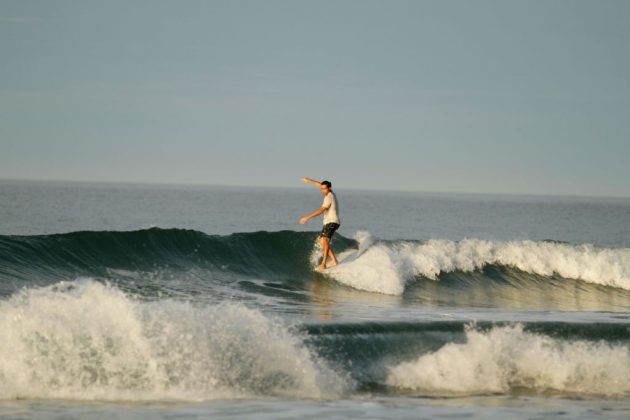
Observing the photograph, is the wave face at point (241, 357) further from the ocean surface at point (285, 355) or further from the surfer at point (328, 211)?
the surfer at point (328, 211)

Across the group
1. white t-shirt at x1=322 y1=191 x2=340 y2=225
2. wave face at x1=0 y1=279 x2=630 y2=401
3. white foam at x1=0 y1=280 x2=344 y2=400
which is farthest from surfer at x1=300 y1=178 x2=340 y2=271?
white foam at x1=0 y1=280 x2=344 y2=400

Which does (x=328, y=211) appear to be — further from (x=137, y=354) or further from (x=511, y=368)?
(x=137, y=354)

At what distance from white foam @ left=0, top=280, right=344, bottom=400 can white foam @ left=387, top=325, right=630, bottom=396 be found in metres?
1.08

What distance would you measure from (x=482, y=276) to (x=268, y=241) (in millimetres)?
5102

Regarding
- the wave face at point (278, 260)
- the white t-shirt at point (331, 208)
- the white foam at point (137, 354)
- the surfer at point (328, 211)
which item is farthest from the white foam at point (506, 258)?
the white foam at point (137, 354)

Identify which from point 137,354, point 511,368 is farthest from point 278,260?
point 137,354

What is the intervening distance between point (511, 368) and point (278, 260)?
10864 mm

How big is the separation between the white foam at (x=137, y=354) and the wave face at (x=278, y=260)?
484cm

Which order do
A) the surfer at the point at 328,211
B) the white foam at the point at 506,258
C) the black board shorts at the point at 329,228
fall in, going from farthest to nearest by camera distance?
the white foam at the point at 506,258 → the black board shorts at the point at 329,228 → the surfer at the point at 328,211

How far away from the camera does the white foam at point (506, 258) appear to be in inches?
836

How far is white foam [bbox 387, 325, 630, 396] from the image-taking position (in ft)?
36.3

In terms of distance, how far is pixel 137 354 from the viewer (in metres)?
10.4

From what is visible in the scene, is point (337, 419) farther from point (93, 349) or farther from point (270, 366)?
point (93, 349)

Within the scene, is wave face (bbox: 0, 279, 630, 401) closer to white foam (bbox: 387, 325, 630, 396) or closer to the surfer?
white foam (bbox: 387, 325, 630, 396)
